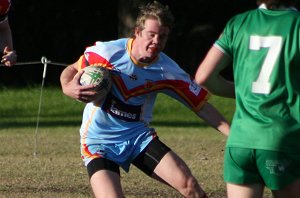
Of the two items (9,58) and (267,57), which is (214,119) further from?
(9,58)

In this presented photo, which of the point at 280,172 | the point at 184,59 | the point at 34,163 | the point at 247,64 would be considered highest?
the point at 247,64

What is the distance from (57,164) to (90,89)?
5439mm

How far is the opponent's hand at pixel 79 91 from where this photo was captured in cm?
662

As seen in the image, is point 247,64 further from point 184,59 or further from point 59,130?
point 184,59

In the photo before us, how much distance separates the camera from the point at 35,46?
31.7m

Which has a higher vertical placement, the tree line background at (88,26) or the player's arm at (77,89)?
the player's arm at (77,89)

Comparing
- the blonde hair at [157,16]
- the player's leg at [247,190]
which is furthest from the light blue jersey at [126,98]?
the player's leg at [247,190]

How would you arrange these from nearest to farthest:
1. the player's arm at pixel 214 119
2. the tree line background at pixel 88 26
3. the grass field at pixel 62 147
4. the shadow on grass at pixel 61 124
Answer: the player's arm at pixel 214 119, the grass field at pixel 62 147, the shadow on grass at pixel 61 124, the tree line background at pixel 88 26

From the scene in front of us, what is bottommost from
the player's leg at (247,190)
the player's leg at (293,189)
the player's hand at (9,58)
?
the player's hand at (9,58)

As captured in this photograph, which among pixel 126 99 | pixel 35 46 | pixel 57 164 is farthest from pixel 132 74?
pixel 35 46

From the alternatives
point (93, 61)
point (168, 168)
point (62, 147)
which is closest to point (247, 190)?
point (168, 168)

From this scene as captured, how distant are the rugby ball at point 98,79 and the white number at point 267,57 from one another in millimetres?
1760

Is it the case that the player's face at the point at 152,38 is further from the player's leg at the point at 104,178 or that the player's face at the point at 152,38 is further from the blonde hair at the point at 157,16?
the player's leg at the point at 104,178

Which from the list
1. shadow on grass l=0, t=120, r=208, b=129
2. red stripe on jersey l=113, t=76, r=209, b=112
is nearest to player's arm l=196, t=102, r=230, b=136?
red stripe on jersey l=113, t=76, r=209, b=112
